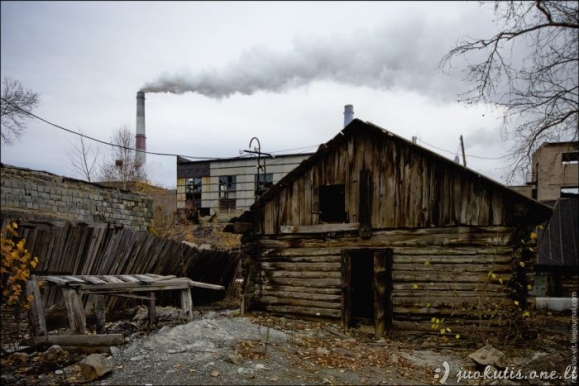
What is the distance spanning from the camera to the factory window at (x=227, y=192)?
29.7 meters

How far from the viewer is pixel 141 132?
33344mm

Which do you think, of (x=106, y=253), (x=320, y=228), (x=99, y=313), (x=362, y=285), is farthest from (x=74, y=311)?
(x=362, y=285)

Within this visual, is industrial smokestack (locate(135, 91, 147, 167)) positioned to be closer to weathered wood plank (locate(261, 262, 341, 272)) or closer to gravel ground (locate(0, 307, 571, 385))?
weathered wood plank (locate(261, 262, 341, 272))

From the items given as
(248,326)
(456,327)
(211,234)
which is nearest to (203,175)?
(211,234)

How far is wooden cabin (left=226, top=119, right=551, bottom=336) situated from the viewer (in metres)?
9.48

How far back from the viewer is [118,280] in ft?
27.8

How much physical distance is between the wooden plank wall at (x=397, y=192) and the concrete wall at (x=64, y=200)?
9.00 metres

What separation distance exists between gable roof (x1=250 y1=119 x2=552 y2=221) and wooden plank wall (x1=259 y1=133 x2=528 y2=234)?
9cm

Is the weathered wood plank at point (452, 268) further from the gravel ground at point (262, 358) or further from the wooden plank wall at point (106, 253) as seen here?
the wooden plank wall at point (106, 253)

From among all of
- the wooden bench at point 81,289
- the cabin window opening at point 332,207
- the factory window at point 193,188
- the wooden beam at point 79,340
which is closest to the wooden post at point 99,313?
the wooden bench at point 81,289

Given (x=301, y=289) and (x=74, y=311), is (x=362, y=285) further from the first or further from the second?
(x=74, y=311)

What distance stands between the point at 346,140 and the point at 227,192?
19.7 m

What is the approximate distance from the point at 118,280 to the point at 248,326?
3.24 m

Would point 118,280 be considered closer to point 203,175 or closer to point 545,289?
point 545,289
